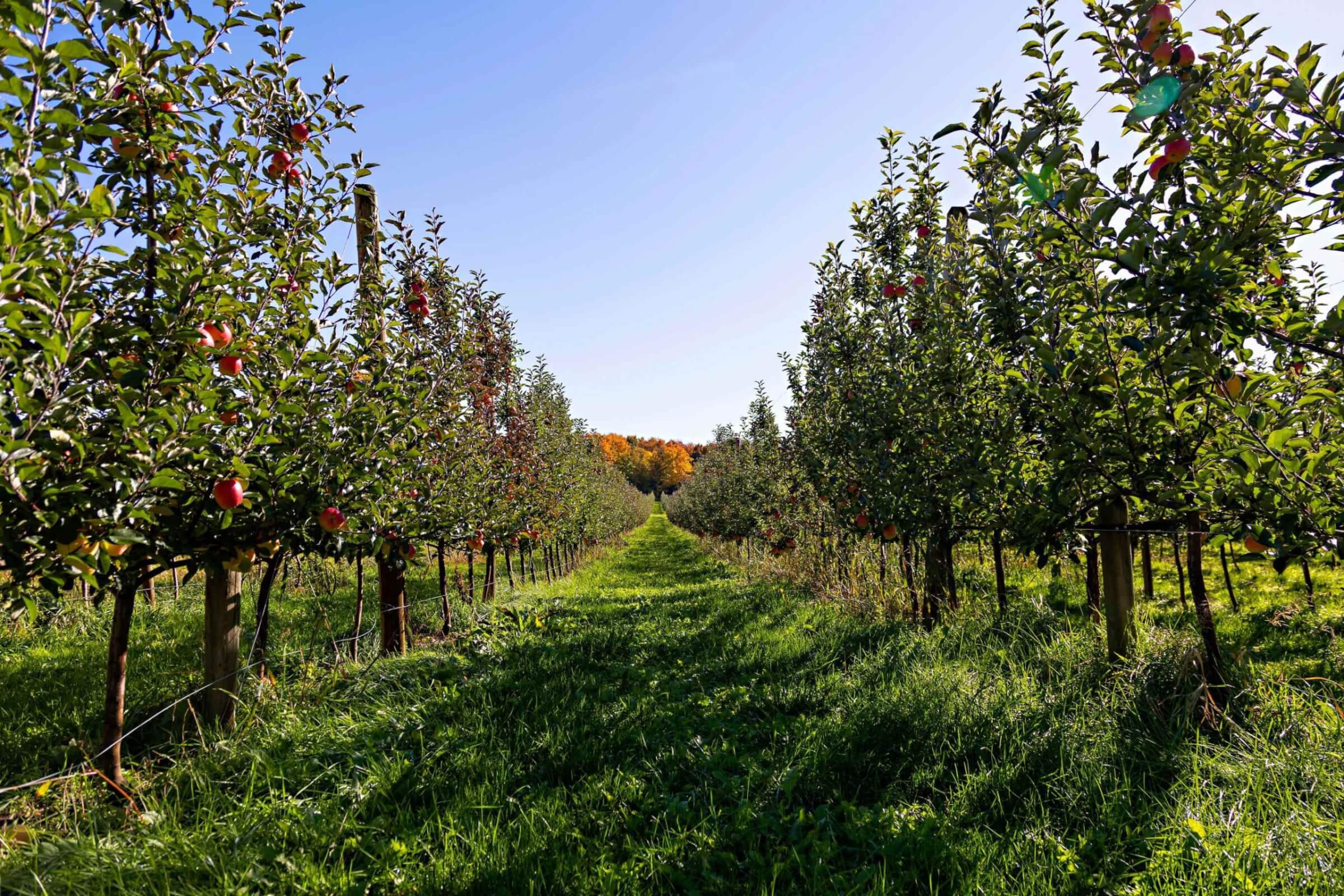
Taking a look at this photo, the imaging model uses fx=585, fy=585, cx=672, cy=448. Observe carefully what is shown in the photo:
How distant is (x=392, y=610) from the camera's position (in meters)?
5.23

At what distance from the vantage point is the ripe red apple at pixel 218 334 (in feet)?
7.74

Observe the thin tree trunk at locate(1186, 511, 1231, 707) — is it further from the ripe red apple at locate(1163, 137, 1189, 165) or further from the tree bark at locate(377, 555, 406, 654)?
the tree bark at locate(377, 555, 406, 654)

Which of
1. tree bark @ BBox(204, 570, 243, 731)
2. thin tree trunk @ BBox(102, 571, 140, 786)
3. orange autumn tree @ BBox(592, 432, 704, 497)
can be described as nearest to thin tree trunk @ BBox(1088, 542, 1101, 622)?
tree bark @ BBox(204, 570, 243, 731)

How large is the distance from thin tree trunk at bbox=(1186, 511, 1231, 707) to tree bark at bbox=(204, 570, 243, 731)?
519 cm

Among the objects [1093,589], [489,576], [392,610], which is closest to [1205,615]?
[1093,589]

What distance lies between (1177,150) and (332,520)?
413 centimetres

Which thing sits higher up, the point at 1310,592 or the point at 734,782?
the point at 1310,592

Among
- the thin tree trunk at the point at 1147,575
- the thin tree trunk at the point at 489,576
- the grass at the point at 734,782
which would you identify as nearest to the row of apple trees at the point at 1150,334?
the grass at the point at 734,782

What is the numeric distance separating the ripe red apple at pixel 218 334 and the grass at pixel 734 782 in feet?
6.42

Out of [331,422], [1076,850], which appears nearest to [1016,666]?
[1076,850]

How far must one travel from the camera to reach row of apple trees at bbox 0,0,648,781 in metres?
1.68

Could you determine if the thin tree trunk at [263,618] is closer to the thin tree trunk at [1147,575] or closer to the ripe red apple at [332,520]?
the ripe red apple at [332,520]

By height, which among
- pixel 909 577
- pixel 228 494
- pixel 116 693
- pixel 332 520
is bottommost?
pixel 909 577

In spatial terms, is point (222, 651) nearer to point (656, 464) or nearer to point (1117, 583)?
point (1117, 583)
